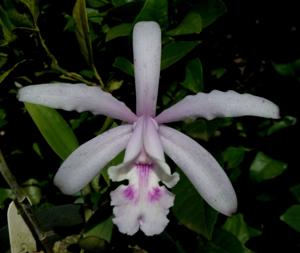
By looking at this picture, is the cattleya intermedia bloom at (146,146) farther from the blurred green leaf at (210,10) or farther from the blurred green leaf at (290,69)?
the blurred green leaf at (290,69)

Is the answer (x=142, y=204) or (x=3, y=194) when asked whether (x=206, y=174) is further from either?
(x=3, y=194)

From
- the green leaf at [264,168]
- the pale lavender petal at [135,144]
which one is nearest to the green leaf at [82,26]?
the pale lavender petal at [135,144]

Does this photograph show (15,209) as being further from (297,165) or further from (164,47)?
(297,165)

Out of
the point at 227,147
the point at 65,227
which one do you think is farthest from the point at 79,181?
the point at 227,147

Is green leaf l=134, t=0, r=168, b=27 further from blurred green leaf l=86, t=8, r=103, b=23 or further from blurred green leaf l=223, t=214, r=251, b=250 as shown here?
blurred green leaf l=223, t=214, r=251, b=250

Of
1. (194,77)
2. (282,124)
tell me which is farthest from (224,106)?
(282,124)

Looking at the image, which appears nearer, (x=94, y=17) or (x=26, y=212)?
(x=26, y=212)
